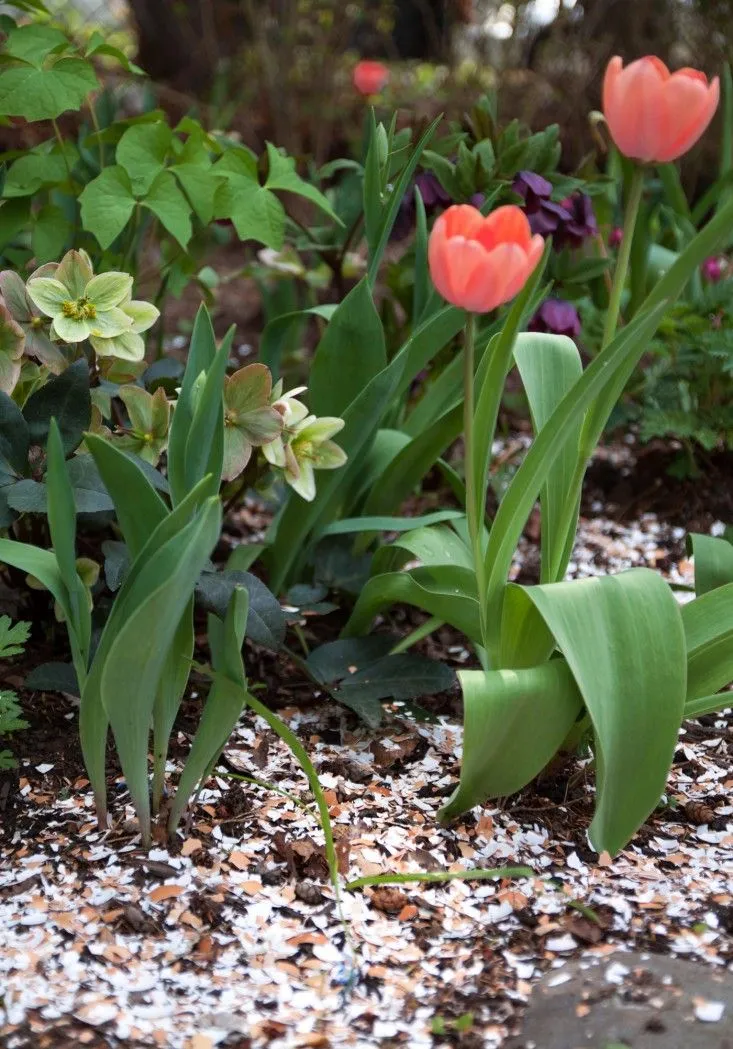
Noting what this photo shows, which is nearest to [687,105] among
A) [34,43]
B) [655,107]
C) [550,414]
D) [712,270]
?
[655,107]

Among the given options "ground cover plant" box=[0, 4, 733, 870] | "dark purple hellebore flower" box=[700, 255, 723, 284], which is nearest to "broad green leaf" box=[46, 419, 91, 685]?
"ground cover plant" box=[0, 4, 733, 870]

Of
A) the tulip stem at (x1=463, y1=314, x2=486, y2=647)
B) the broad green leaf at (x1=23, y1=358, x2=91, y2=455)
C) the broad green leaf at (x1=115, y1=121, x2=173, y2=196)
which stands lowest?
the tulip stem at (x1=463, y1=314, x2=486, y2=647)

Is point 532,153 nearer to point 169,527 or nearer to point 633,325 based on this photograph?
point 633,325

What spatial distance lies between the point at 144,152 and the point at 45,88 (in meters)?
0.17

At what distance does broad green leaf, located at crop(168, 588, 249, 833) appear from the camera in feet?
3.66

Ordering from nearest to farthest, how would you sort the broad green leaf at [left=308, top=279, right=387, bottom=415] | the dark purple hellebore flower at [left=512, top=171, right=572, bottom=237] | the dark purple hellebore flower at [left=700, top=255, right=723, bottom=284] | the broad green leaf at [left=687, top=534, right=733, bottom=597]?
the broad green leaf at [left=687, top=534, right=733, bottom=597] → the broad green leaf at [left=308, top=279, right=387, bottom=415] → the dark purple hellebore flower at [left=512, top=171, right=572, bottom=237] → the dark purple hellebore flower at [left=700, top=255, right=723, bottom=284]

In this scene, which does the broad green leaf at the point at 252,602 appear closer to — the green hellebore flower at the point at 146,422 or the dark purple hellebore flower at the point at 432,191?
Answer: the green hellebore flower at the point at 146,422

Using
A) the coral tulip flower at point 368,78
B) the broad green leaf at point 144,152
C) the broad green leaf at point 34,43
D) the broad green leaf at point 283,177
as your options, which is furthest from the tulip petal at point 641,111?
the coral tulip flower at point 368,78

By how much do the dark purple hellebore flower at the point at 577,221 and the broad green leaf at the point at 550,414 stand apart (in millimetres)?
494

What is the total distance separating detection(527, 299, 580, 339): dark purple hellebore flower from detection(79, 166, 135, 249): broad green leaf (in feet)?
2.41

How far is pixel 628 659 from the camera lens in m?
1.16

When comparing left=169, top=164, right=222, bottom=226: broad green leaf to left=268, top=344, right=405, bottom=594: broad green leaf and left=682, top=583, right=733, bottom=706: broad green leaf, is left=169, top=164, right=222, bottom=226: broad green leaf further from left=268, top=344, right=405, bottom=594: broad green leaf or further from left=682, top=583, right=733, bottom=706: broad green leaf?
left=682, top=583, right=733, bottom=706: broad green leaf

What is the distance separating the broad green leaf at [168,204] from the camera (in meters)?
1.60

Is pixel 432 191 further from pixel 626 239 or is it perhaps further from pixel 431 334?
pixel 626 239
